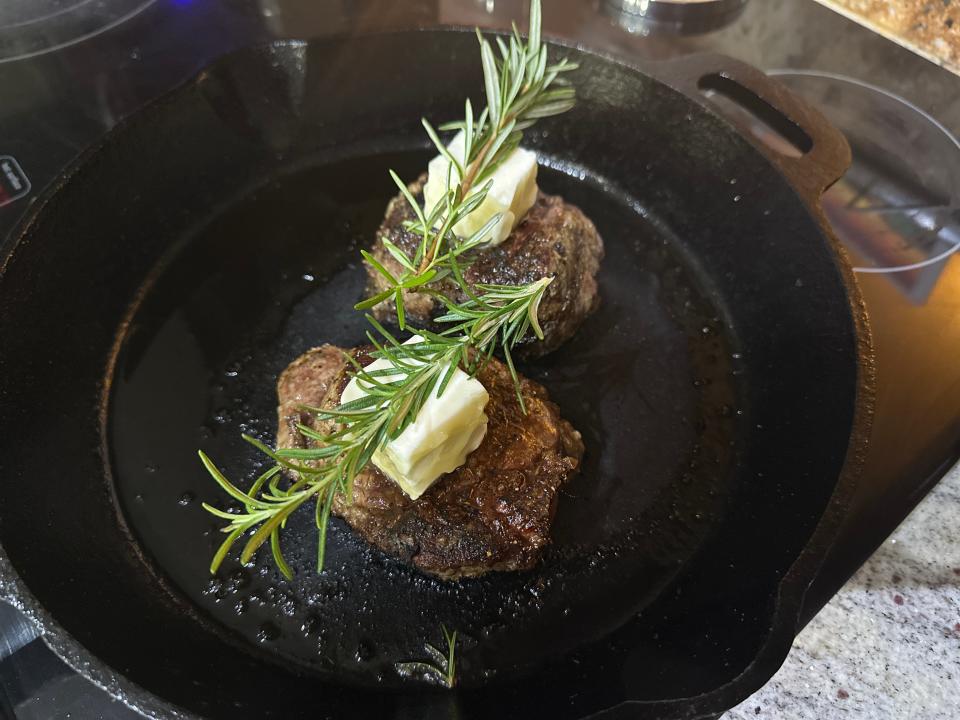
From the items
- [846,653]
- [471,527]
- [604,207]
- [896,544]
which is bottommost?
[846,653]

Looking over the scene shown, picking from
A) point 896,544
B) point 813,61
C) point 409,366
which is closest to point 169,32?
point 409,366

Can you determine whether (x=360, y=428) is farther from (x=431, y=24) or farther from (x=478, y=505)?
(x=431, y=24)

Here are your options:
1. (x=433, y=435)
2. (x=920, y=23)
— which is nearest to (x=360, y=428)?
(x=433, y=435)

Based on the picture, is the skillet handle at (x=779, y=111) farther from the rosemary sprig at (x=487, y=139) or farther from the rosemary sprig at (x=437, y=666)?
the rosemary sprig at (x=437, y=666)

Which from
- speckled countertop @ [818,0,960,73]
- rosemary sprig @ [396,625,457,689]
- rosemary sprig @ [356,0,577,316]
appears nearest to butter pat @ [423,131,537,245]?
rosemary sprig @ [356,0,577,316]

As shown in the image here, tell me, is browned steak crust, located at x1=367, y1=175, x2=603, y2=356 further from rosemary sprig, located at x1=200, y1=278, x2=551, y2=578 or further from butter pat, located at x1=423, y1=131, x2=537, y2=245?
rosemary sprig, located at x1=200, y1=278, x2=551, y2=578

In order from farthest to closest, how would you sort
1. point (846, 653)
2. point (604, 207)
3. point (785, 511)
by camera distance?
point (604, 207)
point (846, 653)
point (785, 511)

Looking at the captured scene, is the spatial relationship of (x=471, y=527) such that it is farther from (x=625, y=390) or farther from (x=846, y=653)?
(x=846, y=653)
